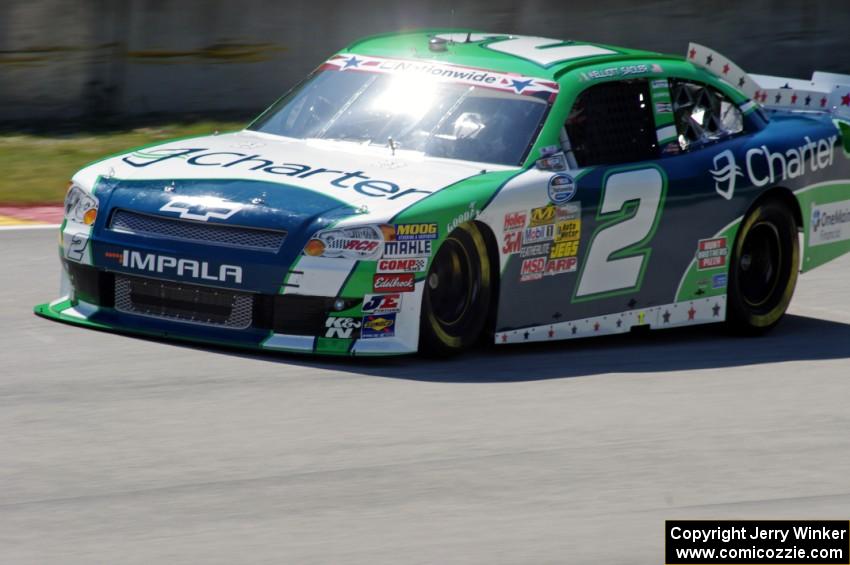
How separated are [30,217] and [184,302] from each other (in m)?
4.33

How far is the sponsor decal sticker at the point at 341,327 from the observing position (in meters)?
6.54

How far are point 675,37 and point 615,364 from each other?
9.69m

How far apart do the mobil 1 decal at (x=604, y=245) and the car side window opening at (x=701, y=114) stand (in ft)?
0.90

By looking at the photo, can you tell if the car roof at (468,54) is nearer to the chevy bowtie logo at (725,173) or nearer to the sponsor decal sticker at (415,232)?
the chevy bowtie logo at (725,173)

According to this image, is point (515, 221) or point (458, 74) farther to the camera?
point (458, 74)

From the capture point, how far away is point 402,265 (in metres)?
6.55

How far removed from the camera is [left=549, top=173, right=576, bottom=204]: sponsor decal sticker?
712cm

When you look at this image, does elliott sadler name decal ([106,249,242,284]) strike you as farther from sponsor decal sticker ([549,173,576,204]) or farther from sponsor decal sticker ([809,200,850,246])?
sponsor decal sticker ([809,200,850,246])

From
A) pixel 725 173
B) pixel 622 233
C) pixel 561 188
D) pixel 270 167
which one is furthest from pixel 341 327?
pixel 725 173

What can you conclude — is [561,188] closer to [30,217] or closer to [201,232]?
[201,232]

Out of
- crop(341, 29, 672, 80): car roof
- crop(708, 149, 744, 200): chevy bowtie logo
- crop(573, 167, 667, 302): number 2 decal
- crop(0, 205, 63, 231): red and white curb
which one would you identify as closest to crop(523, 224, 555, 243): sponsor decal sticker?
crop(573, 167, 667, 302): number 2 decal

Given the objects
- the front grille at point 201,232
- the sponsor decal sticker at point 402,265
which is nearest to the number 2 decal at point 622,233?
the sponsor decal sticker at point 402,265

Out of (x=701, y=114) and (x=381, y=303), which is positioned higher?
(x=701, y=114)

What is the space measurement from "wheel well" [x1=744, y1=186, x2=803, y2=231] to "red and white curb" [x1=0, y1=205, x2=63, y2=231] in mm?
4554
